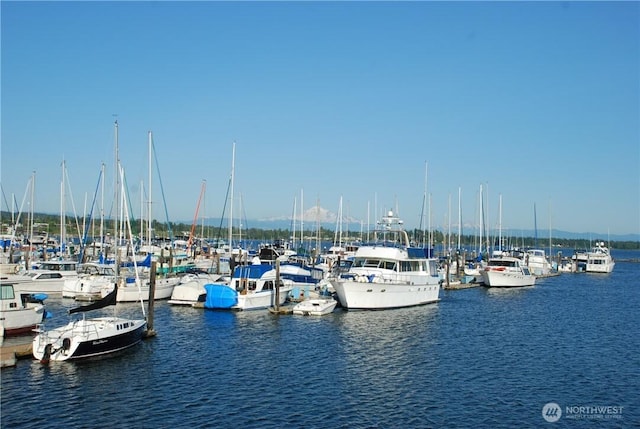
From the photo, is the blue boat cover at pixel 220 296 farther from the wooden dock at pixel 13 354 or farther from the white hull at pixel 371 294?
the wooden dock at pixel 13 354

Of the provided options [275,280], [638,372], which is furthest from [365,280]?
[638,372]

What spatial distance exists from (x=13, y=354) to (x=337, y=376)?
15218mm

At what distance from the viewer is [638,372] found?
31.5m

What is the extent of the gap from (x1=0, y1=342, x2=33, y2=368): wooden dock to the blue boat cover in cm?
1816

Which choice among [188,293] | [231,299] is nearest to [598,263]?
[231,299]

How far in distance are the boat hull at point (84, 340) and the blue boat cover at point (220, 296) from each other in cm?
1454

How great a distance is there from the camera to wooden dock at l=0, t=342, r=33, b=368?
91.7ft

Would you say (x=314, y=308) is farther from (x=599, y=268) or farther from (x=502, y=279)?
(x=599, y=268)

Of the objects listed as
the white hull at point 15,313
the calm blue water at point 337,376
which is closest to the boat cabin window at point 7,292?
the white hull at point 15,313

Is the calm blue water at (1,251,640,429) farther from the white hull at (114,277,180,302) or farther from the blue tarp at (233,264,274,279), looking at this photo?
the blue tarp at (233,264,274,279)

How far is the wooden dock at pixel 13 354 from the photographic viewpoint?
27.9 metres

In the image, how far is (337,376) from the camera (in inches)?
1144

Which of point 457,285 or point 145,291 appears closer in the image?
point 145,291

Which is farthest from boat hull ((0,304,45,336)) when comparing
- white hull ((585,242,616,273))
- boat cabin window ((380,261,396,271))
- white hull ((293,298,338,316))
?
white hull ((585,242,616,273))
